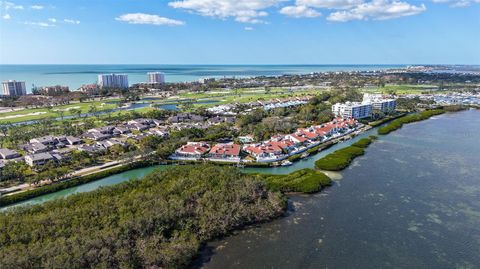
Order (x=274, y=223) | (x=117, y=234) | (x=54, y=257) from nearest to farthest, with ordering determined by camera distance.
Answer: (x=54, y=257)
(x=117, y=234)
(x=274, y=223)

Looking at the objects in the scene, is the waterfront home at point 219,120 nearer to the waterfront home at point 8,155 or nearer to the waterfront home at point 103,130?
the waterfront home at point 103,130

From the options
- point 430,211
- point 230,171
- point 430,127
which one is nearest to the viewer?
point 430,211

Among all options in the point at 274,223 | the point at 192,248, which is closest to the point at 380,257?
the point at 274,223

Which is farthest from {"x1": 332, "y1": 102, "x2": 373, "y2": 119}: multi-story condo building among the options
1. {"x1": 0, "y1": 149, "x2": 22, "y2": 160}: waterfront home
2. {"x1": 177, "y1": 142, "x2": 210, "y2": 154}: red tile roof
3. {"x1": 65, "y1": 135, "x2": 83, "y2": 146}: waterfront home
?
{"x1": 0, "y1": 149, "x2": 22, "y2": 160}: waterfront home

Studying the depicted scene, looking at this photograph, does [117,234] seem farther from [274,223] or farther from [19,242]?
[274,223]

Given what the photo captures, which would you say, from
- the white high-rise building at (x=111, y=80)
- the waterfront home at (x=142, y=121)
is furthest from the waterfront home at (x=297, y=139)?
the white high-rise building at (x=111, y=80)
